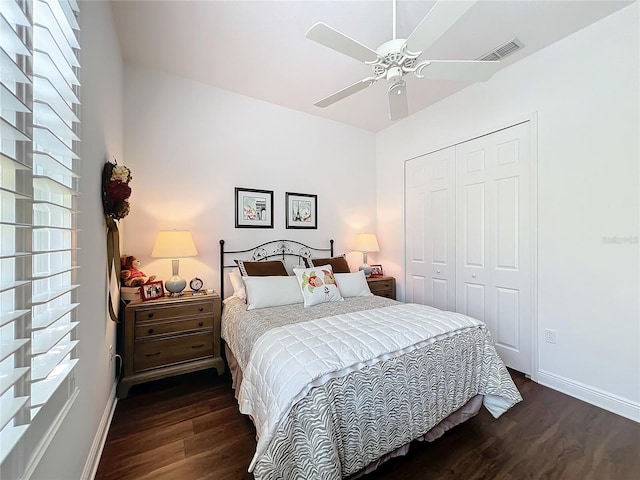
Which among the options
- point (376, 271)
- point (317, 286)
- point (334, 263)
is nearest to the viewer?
point (317, 286)

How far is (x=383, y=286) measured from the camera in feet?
12.1

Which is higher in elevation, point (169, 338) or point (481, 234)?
point (481, 234)

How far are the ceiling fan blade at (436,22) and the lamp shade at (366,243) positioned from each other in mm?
2533

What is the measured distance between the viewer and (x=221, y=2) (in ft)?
6.29

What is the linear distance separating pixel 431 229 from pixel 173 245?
2.92 m

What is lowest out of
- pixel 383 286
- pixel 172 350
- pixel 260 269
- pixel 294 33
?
pixel 172 350

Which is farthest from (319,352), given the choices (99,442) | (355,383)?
(99,442)

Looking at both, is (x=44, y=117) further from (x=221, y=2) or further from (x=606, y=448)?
(x=606, y=448)

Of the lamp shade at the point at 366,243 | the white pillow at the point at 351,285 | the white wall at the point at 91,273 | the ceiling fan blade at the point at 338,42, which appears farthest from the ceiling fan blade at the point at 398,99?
the lamp shade at the point at 366,243

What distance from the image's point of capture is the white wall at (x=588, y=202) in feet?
6.52

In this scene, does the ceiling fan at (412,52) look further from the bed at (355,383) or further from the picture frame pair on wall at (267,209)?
the picture frame pair on wall at (267,209)

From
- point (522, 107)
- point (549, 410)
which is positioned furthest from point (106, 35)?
point (549, 410)

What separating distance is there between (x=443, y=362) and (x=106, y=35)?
3.09 metres

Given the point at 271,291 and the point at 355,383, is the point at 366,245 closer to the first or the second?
the point at 271,291
